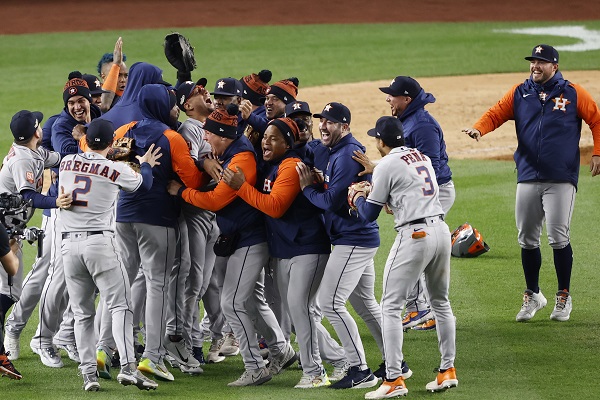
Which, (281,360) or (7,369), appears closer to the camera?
(7,369)

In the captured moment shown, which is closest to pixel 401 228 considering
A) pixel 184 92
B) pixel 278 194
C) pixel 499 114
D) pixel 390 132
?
pixel 390 132

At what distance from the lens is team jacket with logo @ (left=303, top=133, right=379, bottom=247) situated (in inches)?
261

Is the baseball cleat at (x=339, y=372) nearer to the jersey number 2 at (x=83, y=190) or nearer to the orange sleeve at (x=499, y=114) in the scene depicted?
the jersey number 2 at (x=83, y=190)

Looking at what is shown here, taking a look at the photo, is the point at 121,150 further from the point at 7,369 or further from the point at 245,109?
the point at 7,369

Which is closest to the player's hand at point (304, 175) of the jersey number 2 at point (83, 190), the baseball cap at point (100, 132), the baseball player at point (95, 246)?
the baseball player at point (95, 246)

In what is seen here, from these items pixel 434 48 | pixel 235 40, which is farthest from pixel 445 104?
pixel 235 40

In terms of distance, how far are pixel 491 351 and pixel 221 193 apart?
92.4 inches

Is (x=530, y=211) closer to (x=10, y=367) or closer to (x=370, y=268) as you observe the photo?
(x=370, y=268)

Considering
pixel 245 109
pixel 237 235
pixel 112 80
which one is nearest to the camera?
pixel 237 235

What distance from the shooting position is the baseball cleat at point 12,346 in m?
7.59

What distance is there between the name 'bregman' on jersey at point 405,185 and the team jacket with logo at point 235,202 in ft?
3.01

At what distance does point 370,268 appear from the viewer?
23.3ft

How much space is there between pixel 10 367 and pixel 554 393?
3.55 metres

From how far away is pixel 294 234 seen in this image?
22.2ft
